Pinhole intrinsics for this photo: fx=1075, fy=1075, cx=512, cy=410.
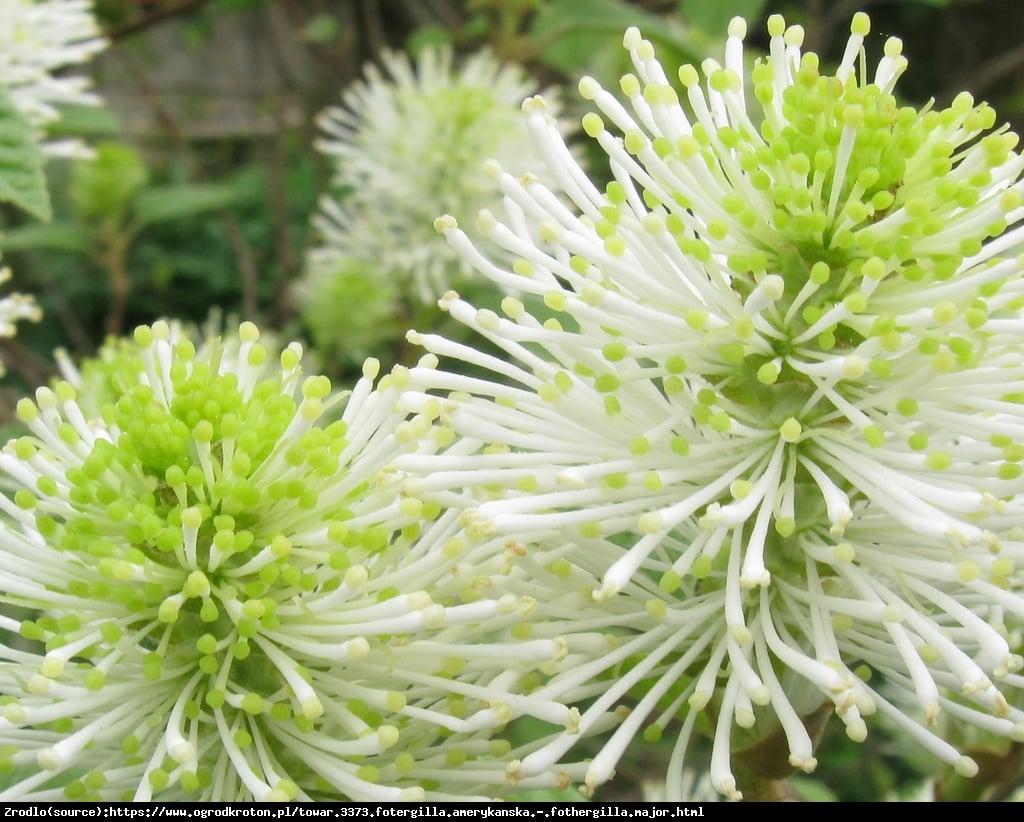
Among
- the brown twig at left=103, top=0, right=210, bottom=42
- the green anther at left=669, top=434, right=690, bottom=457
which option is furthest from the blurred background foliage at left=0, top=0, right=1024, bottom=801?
the green anther at left=669, top=434, right=690, bottom=457

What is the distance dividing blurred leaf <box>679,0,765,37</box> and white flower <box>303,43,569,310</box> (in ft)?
1.41

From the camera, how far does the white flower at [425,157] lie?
172cm

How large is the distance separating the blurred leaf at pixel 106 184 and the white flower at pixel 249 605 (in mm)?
1501

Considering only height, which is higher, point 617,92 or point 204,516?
point 617,92

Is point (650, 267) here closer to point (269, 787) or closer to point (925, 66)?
point (269, 787)

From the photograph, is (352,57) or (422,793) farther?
(352,57)

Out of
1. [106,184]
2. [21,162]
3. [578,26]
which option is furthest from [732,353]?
[106,184]

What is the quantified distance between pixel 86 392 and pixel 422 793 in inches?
29.0

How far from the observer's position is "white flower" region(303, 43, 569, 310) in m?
1.72

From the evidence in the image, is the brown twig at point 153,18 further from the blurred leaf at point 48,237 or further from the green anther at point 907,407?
the green anther at point 907,407

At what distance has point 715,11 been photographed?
2.03 m

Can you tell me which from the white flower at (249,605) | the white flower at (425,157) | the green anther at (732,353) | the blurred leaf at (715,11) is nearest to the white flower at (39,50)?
the white flower at (425,157)

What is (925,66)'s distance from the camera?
3.90m

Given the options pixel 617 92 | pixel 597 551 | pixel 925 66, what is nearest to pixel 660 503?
pixel 597 551
